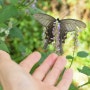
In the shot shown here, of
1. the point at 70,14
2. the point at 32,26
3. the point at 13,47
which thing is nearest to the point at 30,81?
the point at 13,47

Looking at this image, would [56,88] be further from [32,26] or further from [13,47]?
[32,26]

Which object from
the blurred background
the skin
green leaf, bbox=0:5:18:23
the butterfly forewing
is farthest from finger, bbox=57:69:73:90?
the blurred background

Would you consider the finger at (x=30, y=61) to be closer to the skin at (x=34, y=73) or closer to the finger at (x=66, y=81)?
the skin at (x=34, y=73)

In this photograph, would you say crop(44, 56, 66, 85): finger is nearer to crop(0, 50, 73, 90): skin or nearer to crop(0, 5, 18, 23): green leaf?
crop(0, 50, 73, 90): skin

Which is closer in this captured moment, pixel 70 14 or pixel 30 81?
pixel 30 81

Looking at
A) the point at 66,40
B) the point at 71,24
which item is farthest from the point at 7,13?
the point at 66,40

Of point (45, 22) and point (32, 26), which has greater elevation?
point (45, 22)
